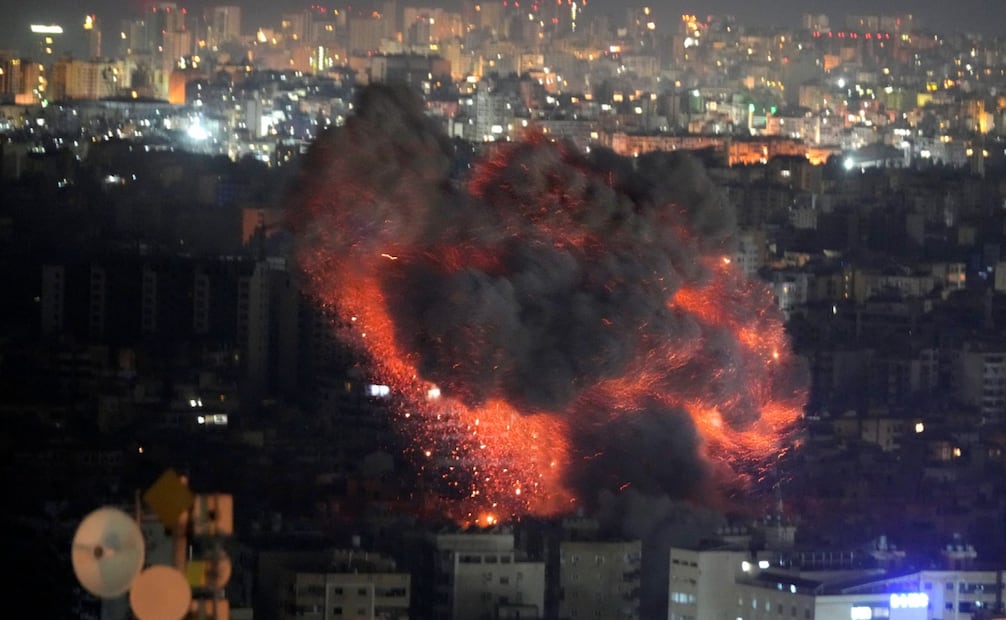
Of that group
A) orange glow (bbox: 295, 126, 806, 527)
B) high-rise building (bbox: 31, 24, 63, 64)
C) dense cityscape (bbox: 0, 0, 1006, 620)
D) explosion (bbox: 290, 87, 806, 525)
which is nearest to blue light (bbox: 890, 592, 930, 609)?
dense cityscape (bbox: 0, 0, 1006, 620)

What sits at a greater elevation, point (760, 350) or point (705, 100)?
point (705, 100)

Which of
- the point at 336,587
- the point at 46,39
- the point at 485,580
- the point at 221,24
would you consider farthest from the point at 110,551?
the point at 221,24

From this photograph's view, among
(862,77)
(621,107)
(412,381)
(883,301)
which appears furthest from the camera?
(862,77)

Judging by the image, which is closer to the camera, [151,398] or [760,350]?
[760,350]

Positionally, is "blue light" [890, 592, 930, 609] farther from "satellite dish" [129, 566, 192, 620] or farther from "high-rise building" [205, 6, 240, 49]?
"high-rise building" [205, 6, 240, 49]

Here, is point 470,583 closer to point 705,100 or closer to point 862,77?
point 705,100

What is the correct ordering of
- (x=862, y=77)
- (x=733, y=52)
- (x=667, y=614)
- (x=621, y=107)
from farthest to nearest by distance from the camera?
(x=862, y=77) < (x=733, y=52) < (x=621, y=107) < (x=667, y=614)

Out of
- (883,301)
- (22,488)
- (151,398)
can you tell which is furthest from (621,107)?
(22,488)

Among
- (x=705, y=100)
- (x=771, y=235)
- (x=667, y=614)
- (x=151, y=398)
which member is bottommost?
(x=667, y=614)
